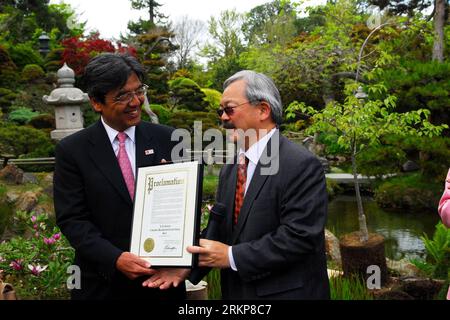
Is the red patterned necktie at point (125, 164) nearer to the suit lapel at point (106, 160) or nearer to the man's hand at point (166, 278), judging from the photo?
the suit lapel at point (106, 160)

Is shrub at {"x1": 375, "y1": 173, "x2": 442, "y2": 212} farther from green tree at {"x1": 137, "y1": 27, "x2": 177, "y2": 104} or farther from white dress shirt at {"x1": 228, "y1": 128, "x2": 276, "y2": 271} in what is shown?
green tree at {"x1": 137, "y1": 27, "x2": 177, "y2": 104}

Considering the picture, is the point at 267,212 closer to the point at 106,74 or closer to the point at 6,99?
the point at 106,74

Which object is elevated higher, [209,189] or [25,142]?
[25,142]

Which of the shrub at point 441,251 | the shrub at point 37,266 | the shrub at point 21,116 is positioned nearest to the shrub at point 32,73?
the shrub at point 21,116

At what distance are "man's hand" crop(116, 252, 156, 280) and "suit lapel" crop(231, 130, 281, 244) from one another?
320 mm

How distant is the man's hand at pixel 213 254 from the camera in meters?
1.80

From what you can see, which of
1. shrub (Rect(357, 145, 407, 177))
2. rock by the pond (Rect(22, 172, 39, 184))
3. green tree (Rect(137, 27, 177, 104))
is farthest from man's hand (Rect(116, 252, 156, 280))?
green tree (Rect(137, 27, 177, 104))

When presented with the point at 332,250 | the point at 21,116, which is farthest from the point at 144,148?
the point at 21,116

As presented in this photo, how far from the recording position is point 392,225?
31.1 ft

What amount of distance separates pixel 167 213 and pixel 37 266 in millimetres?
1931

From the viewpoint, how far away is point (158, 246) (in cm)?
187

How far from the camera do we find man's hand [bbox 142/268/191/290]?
1.91m

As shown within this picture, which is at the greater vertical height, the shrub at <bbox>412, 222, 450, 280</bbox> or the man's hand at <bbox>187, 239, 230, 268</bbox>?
the man's hand at <bbox>187, 239, 230, 268</bbox>

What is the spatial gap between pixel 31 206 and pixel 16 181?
5.37 ft
